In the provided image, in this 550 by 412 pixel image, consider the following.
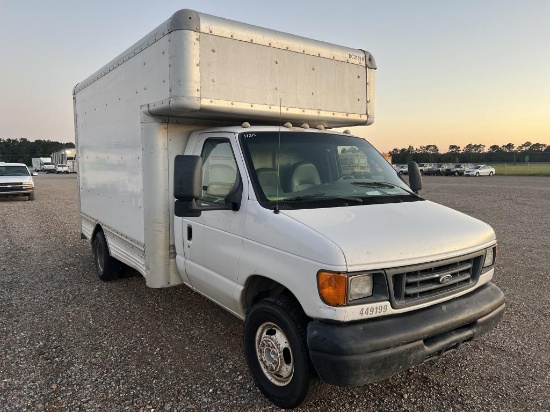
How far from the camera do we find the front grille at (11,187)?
1869 cm

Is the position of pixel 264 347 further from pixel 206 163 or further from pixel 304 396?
pixel 206 163

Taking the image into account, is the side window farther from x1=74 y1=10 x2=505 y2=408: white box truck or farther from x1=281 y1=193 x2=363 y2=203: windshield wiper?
x1=281 y1=193 x2=363 y2=203: windshield wiper

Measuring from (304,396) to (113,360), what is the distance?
199 cm

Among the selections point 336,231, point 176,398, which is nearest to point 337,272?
point 336,231

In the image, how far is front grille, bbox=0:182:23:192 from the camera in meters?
18.7

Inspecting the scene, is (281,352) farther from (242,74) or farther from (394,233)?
(242,74)

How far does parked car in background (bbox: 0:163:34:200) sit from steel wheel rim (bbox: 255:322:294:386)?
760 inches

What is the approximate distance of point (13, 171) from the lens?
65.6 ft

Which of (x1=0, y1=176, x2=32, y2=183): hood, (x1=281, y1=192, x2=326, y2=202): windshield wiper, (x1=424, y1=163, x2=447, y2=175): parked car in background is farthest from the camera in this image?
(x1=424, y1=163, x2=447, y2=175): parked car in background

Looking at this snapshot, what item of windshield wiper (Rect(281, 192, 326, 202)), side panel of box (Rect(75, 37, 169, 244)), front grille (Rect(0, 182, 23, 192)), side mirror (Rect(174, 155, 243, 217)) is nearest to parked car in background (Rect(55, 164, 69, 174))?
Answer: front grille (Rect(0, 182, 23, 192))

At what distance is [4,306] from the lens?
5.40 m

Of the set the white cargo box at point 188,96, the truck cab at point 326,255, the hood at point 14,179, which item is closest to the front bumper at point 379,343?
the truck cab at point 326,255

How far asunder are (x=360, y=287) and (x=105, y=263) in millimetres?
4642

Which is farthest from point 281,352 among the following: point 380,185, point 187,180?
point 380,185
